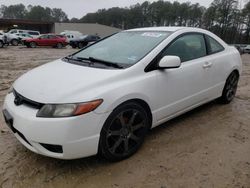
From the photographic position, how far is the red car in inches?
918

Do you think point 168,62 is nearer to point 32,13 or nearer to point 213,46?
point 213,46

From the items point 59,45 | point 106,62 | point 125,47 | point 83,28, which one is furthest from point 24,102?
point 83,28

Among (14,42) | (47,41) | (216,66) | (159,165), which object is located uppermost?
(216,66)

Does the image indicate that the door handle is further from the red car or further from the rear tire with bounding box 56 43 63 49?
the rear tire with bounding box 56 43 63 49

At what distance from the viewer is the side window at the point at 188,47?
11.1 feet

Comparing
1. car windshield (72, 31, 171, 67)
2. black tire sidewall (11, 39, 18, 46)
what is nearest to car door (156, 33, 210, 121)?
car windshield (72, 31, 171, 67)

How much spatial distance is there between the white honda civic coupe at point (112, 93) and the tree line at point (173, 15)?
2526 inches

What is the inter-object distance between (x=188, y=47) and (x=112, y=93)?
168 centimetres

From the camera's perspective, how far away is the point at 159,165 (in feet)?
9.05

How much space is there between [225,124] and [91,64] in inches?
89.9

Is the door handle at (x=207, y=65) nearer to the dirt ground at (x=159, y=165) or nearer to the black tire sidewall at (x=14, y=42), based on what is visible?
the dirt ground at (x=159, y=165)

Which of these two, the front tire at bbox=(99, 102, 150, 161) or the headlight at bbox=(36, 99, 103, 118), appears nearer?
the headlight at bbox=(36, 99, 103, 118)

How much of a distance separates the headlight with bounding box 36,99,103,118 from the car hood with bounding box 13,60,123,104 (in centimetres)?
Result: 5

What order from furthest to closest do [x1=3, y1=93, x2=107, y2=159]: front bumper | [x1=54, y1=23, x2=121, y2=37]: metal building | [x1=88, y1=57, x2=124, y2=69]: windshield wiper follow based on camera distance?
1. [x1=54, y1=23, x2=121, y2=37]: metal building
2. [x1=88, y1=57, x2=124, y2=69]: windshield wiper
3. [x1=3, y1=93, x2=107, y2=159]: front bumper
